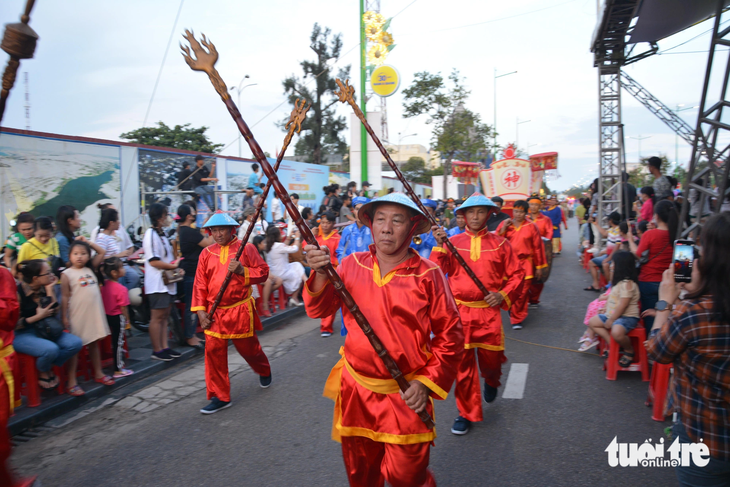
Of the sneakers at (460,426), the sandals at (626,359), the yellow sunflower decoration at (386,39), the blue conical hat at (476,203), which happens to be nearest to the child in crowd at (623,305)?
the sandals at (626,359)

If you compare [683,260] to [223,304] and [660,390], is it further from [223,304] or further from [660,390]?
[223,304]

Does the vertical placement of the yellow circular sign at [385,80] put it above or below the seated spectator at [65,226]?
above

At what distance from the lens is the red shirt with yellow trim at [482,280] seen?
4258mm

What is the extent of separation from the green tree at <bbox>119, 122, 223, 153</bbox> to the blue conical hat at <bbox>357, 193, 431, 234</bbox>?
26.5 m

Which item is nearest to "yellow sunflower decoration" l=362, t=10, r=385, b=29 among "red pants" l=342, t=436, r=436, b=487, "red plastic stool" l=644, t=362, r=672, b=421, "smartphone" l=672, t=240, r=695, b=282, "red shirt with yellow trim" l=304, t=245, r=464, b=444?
"red plastic stool" l=644, t=362, r=672, b=421

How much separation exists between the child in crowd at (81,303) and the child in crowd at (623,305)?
5.48 metres

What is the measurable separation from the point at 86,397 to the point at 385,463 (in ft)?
12.8

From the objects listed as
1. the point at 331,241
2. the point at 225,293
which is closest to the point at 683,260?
the point at 225,293

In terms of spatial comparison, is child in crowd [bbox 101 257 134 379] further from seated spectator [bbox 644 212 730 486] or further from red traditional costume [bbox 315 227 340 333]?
seated spectator [bbox 644 212 730 486]

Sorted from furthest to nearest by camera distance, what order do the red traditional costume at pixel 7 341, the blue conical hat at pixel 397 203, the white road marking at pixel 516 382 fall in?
the white road marking at pixel 516 382, the red traditional costume at pixel 7 341, the blue conical hat at pixel 397 203

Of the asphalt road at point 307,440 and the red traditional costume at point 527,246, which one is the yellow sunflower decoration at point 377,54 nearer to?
the red traditional costume at point 527,246

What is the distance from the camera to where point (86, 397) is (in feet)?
16.4

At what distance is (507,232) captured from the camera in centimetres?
810

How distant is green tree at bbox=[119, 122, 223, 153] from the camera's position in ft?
90.2
